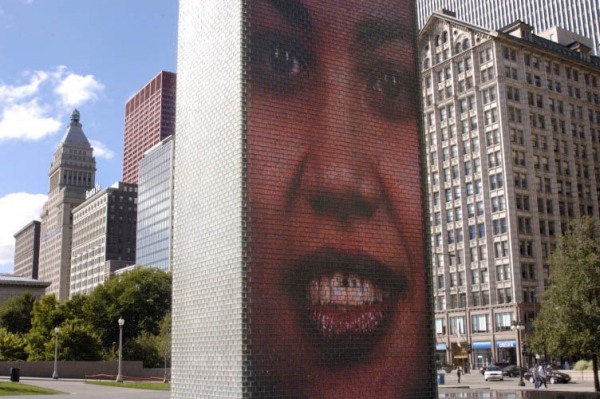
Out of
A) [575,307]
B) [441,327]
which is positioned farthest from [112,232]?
[575,307]

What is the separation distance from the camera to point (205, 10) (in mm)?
22781

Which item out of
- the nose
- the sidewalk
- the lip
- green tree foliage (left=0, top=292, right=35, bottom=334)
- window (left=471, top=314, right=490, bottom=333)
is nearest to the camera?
the lip

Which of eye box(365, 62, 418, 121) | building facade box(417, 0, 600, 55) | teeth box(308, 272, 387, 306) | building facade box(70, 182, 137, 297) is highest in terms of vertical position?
building facade box(417, 0, 600, 55)

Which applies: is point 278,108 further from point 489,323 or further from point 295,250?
point 489,323

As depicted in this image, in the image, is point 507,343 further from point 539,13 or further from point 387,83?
point 539,13

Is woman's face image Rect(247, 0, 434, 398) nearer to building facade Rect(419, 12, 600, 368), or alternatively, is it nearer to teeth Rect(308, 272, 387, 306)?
teeth Rect(308, 272, 387, 306)

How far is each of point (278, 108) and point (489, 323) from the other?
77763 mm

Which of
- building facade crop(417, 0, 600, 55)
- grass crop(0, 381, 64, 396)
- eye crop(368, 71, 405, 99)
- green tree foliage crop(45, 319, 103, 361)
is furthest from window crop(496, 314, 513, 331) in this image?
building facade crop(417, 0, 600, 55)

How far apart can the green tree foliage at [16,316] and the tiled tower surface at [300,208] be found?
281 ft

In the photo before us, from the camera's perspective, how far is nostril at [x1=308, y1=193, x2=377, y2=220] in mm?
20359

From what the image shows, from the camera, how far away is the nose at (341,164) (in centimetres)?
2052

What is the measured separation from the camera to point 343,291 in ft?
66.7

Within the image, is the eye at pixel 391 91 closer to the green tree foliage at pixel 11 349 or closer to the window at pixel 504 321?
the green tree foliage at pixel 11 349

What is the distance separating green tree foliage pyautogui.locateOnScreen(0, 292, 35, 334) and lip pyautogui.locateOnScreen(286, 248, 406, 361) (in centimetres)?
8918
